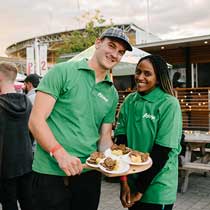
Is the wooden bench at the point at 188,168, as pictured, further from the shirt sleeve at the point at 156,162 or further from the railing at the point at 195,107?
the railing at the point at 195,107

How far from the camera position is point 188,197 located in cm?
564

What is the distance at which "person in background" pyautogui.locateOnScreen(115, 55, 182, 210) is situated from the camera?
2.23m

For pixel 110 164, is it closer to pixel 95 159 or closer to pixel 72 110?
pixel 95 159

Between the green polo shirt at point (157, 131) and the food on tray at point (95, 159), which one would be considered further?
the green polo shirt at point (157, 131)

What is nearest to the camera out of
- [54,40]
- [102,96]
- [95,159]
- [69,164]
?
[69,164]

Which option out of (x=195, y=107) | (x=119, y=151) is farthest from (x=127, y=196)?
(x=195, y=107)

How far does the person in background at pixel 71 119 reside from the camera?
6.40 ft

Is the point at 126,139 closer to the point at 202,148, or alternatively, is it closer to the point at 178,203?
the point at 178,203

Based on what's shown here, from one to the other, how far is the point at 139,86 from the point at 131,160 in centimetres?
64

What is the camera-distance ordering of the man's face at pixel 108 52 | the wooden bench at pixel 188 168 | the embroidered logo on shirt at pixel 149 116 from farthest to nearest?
the wooden bench at pixel 188 168 → the embroidered logo on shirt at pixel 149 116 → the man's face at pixel 108 52

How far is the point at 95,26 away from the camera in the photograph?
27109 mm

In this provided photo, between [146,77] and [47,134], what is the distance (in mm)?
853

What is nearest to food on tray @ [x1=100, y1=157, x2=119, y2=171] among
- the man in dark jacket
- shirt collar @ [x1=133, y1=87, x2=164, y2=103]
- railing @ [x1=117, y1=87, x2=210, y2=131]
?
shirt collar @ [x1=133, y1=87, x2=164, y2=103]

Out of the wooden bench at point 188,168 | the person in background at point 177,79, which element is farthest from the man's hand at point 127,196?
the person in background at point 177,79
